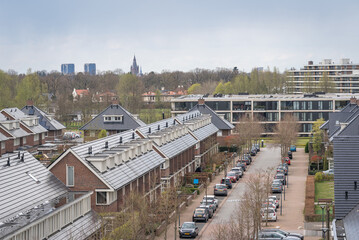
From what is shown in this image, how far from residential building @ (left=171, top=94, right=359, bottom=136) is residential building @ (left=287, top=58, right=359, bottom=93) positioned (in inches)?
2616

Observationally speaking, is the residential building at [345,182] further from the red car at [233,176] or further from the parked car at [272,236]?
the red car at [233,176]

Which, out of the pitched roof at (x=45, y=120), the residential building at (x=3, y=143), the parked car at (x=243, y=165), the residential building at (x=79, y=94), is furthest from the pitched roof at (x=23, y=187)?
the residential building at (x=79, y=94)

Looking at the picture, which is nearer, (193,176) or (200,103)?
(193,176)

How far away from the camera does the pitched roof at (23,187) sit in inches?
1110

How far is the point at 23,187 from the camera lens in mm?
30984

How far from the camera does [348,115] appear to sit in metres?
70.9

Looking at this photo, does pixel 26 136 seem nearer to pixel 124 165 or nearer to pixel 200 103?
pixel 200 103

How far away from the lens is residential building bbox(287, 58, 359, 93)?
17875cm

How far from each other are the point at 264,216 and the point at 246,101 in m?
65.2

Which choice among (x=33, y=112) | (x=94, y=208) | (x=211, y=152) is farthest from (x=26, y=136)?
(x=94, y=208)

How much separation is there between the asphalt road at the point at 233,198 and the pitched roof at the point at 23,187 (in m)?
11.5

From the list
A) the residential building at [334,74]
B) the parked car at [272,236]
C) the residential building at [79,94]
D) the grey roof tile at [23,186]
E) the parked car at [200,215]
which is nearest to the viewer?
the grey roof tile at [23,186]

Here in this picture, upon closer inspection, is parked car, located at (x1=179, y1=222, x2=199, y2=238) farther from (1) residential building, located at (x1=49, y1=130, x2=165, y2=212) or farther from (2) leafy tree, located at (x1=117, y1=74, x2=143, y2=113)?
(2) leafy tree, located at (x1=117, y1=74, x2=143, y2=113)

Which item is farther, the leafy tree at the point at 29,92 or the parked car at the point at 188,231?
the leafy tree at the point at 29,92
